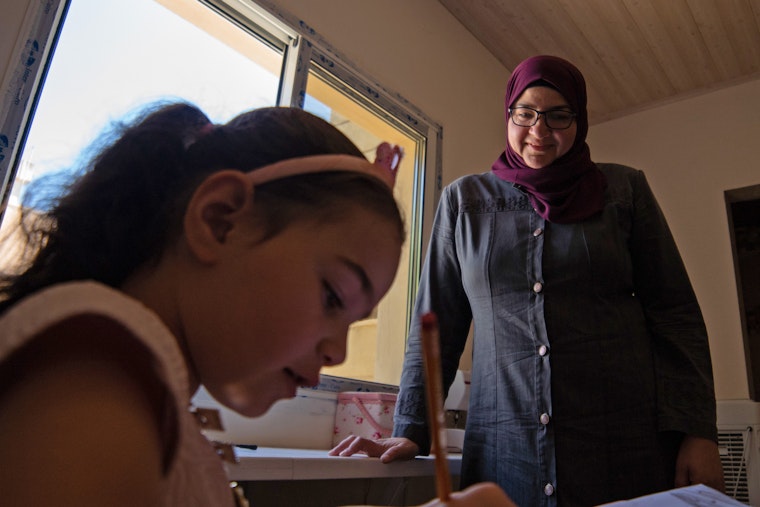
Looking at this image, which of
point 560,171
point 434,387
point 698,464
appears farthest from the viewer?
point 560,171

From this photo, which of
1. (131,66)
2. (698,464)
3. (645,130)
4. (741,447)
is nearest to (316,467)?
(698,464)

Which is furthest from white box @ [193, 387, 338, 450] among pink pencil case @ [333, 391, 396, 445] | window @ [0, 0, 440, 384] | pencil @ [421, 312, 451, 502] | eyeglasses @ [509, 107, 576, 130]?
pencil @ [421, 312, 451, 502]

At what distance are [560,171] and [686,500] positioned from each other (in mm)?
694

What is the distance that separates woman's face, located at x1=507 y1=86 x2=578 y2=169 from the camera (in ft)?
4.08

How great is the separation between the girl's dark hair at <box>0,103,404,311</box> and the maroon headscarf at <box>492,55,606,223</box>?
709 mm

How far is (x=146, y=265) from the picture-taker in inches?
17.7

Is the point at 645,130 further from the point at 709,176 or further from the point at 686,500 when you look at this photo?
the point at 686,500

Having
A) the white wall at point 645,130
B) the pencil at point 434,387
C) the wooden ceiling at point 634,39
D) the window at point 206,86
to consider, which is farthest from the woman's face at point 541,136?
the wooden ceiling at point 634,39

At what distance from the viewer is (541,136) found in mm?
1241

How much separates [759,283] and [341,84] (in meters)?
2.62

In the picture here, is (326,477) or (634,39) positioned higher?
(634,39)

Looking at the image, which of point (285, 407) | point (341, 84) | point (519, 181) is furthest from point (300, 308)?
point (341, 84)

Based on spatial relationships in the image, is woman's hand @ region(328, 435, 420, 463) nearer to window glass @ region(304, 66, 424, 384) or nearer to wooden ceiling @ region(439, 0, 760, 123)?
window glass @ region(304, 66, 424, 384)

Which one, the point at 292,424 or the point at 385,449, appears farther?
the point at 292,424
